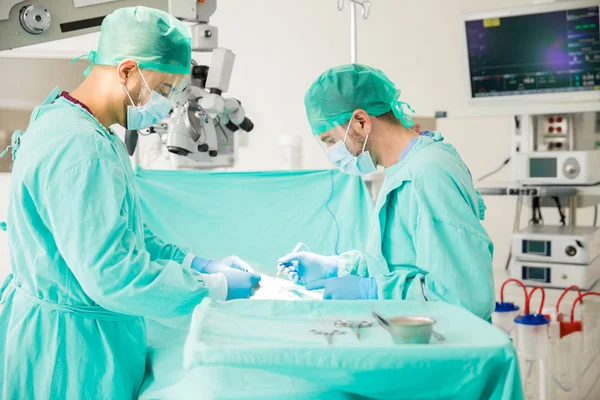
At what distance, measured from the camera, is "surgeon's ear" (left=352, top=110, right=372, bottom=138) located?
1636 mm

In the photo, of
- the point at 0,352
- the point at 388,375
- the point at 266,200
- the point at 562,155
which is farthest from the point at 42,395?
the point at 562,155

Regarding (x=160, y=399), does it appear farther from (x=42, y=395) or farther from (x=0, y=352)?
(x=0, y=352)

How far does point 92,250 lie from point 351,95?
71cm

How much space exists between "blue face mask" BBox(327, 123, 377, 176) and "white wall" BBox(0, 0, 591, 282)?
3.25 m

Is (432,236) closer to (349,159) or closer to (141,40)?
(349,159)

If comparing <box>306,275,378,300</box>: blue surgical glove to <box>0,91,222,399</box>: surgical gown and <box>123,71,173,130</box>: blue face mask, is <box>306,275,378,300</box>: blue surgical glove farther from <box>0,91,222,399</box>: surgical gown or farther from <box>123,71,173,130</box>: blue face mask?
<box>123,71,173,130</box>: blue face mask

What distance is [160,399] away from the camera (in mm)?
1431

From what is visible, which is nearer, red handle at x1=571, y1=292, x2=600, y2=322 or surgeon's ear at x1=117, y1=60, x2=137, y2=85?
surgeon's ear at x1=117, y1=60, x2=137, y2=85

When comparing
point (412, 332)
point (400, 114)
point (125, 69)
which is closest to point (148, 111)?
point (125, 69)

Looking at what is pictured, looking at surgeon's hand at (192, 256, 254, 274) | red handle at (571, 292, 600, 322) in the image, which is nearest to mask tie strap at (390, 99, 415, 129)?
surgeon's hand at (192, 256, 254, 274)

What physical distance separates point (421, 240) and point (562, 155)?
161 centimetres

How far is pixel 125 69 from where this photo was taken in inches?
61.4

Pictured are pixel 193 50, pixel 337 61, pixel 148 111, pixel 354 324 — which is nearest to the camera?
pixel 354 324

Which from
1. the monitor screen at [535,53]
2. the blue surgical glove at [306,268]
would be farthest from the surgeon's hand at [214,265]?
the monitor screen at [535,53]
